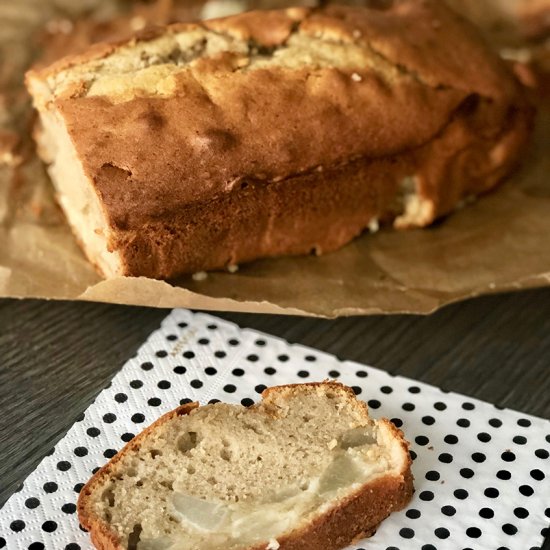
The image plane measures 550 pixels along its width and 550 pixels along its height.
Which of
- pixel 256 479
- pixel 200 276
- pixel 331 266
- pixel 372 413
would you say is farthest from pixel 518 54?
pixel 256 479

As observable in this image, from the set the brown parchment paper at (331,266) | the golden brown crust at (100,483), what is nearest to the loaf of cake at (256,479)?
the golden brown crust at (100,483)

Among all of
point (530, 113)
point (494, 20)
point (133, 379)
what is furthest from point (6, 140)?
point (494, 20)

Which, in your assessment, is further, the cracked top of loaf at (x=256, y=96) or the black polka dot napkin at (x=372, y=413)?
the cracked top of loaf at (x=256, y=96)

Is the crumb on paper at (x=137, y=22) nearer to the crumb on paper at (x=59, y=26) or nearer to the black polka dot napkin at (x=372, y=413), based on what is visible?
the crumb on paper at (x=59, y=26)

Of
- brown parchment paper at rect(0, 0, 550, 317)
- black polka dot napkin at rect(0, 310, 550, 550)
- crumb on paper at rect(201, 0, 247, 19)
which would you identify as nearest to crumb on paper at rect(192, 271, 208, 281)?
brown parchment paper at rect(0, 0, 550, 317)

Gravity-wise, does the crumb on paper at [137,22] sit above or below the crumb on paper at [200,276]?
above

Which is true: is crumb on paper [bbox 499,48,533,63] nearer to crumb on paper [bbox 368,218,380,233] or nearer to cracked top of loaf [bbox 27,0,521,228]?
cracked top of loaf [bbox 27,0,521,228]

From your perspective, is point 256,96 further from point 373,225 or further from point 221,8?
point 221,8

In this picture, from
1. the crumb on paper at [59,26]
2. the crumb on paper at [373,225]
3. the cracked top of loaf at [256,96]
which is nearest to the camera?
the cracked top of loaf at [256,96]
